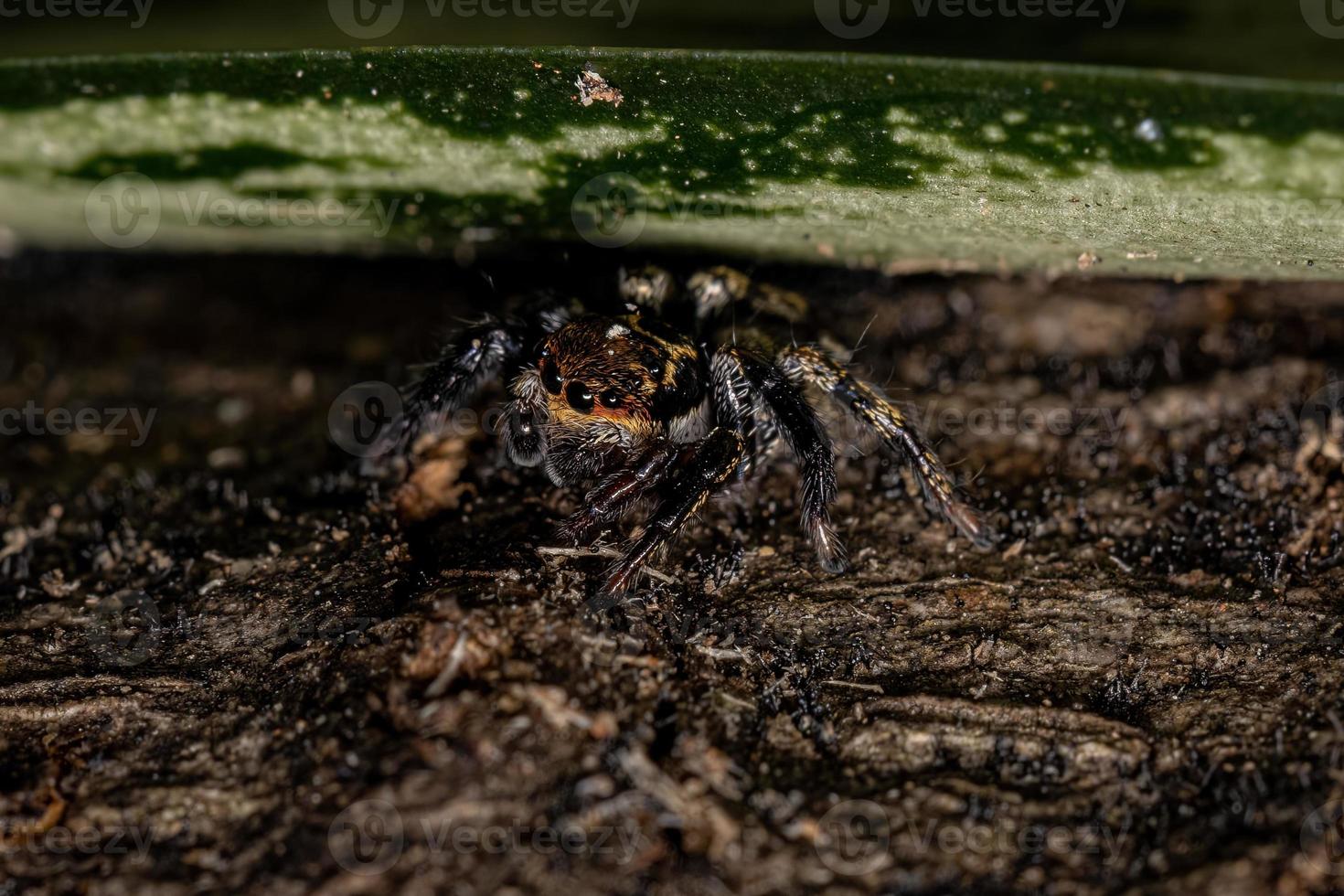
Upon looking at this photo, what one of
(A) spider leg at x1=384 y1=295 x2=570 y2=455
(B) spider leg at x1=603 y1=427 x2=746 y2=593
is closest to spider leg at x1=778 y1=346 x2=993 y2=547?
(B) spider leg at x1=603 y1=427 x2=746 y2=593

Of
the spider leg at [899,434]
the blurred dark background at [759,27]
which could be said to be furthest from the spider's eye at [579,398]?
the blurred dark background at [759,27]

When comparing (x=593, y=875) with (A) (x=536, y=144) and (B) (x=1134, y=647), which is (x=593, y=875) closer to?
(B) (x=1134, y=647)

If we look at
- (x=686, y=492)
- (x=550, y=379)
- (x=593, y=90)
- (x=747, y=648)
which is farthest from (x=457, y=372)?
(x=747, y=648)

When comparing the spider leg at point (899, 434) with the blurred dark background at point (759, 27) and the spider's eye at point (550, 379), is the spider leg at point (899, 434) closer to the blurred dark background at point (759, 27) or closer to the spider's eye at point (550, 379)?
the spider's eye at point (550, 379)

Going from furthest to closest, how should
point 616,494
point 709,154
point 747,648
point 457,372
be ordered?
1. point 457,372
2. point 709,154
3. point 616,494
4. point 747,648

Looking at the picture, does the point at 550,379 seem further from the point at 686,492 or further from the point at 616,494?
the point at 686,492
